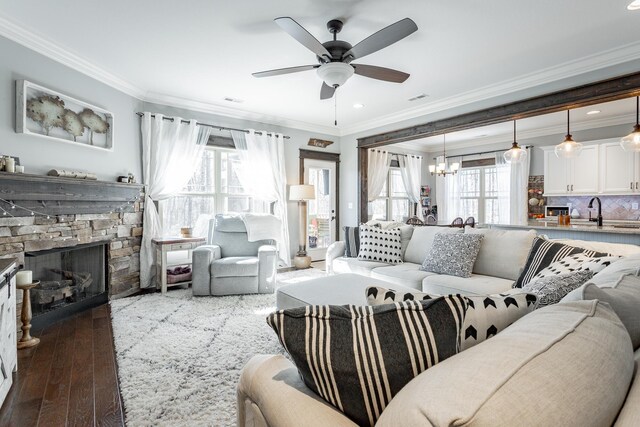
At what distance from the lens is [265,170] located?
5316 mm

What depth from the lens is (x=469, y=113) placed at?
14.2ft

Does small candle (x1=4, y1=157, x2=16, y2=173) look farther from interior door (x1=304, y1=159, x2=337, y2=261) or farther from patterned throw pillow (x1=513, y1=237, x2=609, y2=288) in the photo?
patterned throw pillow (x1=513, y1=237, x2=609, y2=288)

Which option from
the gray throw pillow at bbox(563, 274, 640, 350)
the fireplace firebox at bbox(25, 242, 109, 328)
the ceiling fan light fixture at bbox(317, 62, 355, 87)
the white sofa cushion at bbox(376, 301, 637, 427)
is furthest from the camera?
the fireplace firebox at bbox(25, 242, 109, 328)

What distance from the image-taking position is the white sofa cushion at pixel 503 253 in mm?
2965

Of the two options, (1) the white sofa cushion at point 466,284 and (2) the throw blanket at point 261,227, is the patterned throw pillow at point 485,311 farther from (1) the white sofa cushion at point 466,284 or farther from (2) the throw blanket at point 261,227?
(2) the throw blanket at point 261,227

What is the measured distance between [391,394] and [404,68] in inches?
139

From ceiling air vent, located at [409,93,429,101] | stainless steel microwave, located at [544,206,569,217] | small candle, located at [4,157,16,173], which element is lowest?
stainless steel microwave, located at [544,206,569,217]

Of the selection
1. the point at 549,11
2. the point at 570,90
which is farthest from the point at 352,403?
the point at 570,90

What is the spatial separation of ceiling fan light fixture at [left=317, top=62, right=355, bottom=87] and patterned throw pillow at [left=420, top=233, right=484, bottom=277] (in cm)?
187

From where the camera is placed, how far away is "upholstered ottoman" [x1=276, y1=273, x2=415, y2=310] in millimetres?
2340

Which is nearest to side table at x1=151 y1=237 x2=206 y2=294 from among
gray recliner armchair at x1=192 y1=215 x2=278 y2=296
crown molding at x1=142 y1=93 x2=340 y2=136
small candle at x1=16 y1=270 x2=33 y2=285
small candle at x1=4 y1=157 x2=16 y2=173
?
gray recliner armchair at x1=192 y1=215 x2=278 y2=296

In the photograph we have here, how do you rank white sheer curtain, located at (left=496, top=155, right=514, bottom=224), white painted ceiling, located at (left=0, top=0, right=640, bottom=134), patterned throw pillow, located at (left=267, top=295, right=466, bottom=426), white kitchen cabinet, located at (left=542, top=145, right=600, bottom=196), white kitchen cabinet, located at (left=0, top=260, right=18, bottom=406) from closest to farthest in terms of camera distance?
1. patterned throw pillow, located at (left=267, top=295, right=466, bottom=426)
2. white kitchen cabinet, located at (left=0, top=260, right=18, bottom=406)
3. white painted ceiling, located at (left=0, top=0, right=640, bottom=134)
4. white kitchen cabinet, located at (left=542, top=145, right=600, bottom=196)
5. white sheer curtain, located at (left=496, top=155, right=514, bottom=224)

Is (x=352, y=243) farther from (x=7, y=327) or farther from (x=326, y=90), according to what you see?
(x=7, y=327)

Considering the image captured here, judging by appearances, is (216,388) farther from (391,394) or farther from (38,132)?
(38,132)
